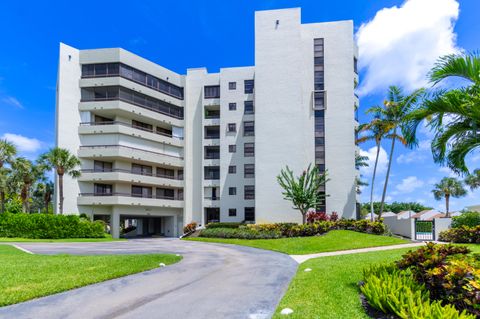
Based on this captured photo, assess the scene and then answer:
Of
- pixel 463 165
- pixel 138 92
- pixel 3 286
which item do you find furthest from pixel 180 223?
pixel 463 165

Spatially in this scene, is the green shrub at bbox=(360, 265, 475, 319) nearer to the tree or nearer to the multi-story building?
the tree

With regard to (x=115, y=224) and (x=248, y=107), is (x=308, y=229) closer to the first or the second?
(x=248, y=107)

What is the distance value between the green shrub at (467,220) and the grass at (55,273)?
2358cm

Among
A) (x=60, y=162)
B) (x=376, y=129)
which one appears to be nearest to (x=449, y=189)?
(x=376, y=129)

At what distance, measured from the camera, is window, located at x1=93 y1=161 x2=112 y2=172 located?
140 feet

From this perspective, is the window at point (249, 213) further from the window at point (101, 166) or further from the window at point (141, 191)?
the window at point (101, 166)

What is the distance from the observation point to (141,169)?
149ft

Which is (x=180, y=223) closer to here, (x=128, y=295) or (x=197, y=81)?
(x=197, y=81)

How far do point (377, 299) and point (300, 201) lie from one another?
27.8 meters

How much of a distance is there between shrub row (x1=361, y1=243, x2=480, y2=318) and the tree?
25250mm

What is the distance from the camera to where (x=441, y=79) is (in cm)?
930

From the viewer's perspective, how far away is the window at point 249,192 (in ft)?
143

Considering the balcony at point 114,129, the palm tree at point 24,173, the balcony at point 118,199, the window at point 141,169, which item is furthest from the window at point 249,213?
the palm tree at point 24,173

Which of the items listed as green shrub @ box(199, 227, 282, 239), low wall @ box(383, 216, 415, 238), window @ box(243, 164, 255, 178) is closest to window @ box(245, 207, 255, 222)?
window @ box(243, 164, 255, 178)
